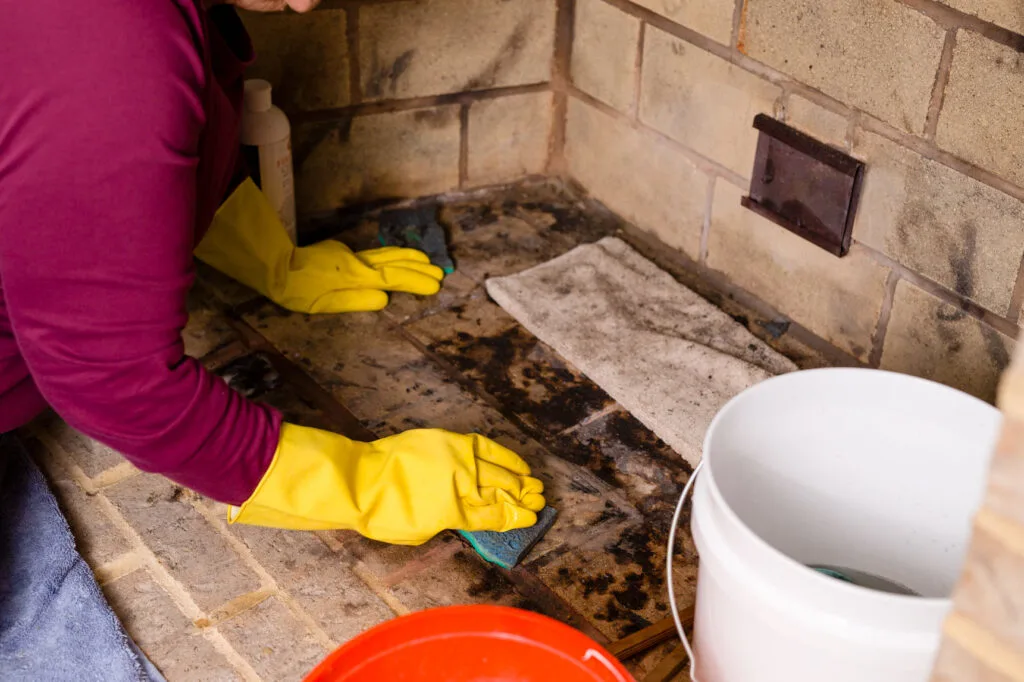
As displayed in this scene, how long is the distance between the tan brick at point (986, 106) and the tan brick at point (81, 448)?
1597 mm

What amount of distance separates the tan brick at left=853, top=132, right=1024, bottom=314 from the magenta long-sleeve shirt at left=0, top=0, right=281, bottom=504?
1.25m

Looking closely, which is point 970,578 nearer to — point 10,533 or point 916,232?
point 916,232

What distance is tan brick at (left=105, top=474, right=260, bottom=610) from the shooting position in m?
1.78

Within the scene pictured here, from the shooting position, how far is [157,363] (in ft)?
4.63

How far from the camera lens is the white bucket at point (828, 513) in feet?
3.86

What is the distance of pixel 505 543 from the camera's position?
1826mm

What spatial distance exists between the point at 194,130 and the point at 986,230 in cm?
136

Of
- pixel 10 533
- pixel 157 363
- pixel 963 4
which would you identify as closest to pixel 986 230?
pixel 963 4

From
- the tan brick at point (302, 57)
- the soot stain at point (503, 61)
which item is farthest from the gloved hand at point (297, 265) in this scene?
the soot stain at point (503, 61)

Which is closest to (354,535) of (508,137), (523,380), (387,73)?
(523,380)

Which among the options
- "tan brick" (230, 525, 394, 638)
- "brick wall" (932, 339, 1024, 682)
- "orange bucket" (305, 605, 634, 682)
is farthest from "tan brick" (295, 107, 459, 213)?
"brick wall" (932, 339, 1024, 682)

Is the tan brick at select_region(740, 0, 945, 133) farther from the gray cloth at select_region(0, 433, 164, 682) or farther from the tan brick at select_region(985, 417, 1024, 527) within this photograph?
the gray cloth at select_region(0, 433, 164, 682)

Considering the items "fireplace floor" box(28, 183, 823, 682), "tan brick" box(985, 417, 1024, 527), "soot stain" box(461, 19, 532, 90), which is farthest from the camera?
"soot stain" box(461, 19, 532, 90)

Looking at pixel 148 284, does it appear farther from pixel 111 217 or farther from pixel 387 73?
pixel 387 73
